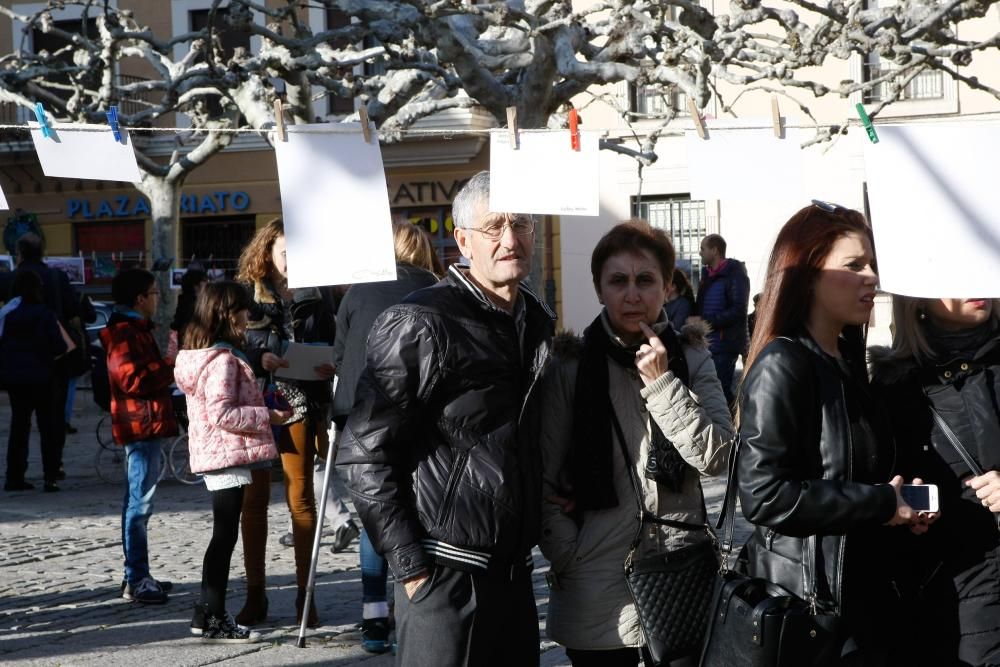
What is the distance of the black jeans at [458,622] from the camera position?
3.75 m

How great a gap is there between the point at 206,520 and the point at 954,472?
24.3 feet

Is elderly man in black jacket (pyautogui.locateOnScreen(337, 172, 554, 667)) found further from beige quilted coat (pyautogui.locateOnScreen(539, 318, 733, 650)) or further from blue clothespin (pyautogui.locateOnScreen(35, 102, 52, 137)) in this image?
blue clothespin (pyautogui.locateOnScreen(35, 102, 52, 137))

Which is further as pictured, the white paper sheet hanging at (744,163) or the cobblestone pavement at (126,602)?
the cobblestone pavement at (126,602)

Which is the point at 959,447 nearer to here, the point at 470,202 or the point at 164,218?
the point at 470,202

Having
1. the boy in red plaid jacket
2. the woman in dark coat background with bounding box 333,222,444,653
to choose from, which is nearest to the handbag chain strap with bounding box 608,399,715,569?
the woman in dark coat background with bounding box 333,222,444,653

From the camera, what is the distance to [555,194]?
4.92 metres

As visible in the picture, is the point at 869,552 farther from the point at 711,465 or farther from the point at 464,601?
the point at 464,601

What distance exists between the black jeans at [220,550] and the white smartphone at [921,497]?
3.81 meters

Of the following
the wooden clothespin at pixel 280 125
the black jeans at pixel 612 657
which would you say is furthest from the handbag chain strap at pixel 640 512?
the wooden clothespin at pixel 280 125

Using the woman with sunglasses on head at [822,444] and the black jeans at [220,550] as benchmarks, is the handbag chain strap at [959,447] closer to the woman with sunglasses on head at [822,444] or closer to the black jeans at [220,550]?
the woman with sunglasses on head at [822,444]

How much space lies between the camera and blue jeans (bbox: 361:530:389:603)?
616 centimetres

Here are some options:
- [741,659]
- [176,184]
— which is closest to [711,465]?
[741,659]

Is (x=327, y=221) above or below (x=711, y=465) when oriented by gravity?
above

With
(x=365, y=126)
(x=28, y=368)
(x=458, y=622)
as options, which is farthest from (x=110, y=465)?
(x=458, y=622)
